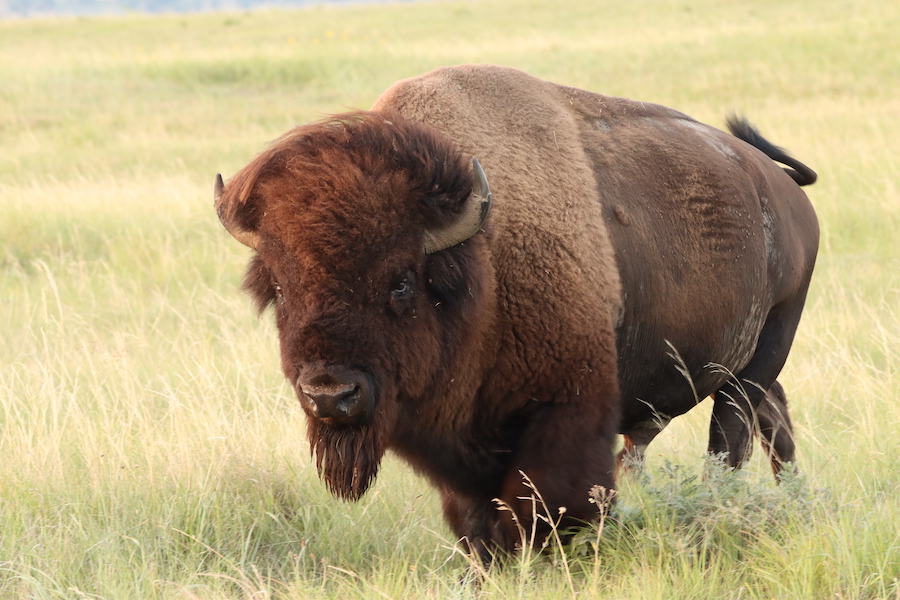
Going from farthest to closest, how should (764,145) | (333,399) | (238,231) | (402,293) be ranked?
(764,145), (238,231), (402,293), (333,399)

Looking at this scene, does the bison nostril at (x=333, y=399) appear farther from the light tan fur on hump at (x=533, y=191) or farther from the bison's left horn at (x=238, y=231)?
the light tan fur on hump at (x=533, y=191)

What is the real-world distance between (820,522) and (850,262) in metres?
6.06

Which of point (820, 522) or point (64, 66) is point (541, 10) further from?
point (820, 522)

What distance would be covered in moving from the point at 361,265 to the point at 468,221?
0.38m

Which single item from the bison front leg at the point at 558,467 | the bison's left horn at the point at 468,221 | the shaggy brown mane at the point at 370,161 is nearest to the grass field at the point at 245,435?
the bison front leg at the point at 558,467

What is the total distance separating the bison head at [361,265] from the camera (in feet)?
9.65

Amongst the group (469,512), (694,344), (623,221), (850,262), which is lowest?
(850,262)

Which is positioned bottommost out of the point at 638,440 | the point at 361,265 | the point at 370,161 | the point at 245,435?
the point at 245,435

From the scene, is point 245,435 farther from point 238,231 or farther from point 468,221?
point 468,221

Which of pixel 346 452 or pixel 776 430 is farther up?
pixel 346 452

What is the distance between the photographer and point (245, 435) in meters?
4.63

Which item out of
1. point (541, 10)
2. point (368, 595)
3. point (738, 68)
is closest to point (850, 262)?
point (368, 595)

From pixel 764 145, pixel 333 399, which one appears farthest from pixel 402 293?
pixel 764 145

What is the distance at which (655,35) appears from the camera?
1156 inches
